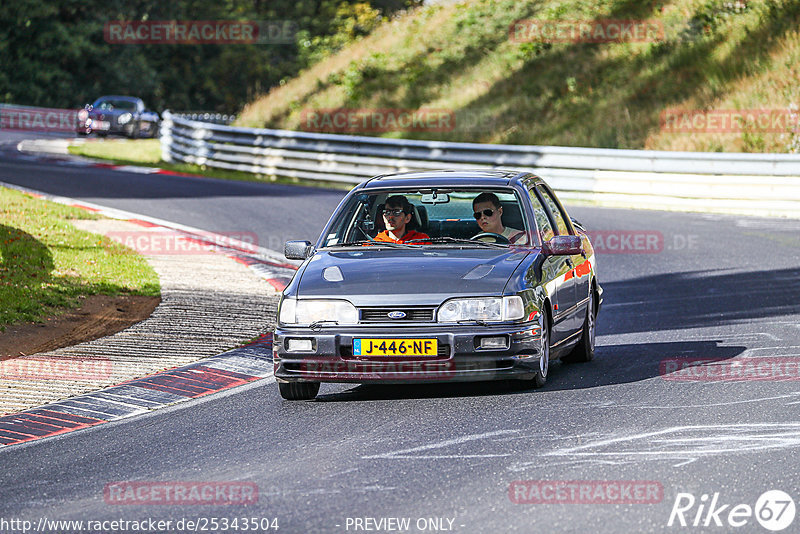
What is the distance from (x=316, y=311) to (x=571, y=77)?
2844 centimetres

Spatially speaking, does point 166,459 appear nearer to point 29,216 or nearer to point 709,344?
point 709,344

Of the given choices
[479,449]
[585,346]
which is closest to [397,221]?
[585,346]

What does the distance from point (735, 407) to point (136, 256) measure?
31.9ft

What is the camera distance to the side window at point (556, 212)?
10366 mm

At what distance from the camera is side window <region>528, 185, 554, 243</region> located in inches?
378

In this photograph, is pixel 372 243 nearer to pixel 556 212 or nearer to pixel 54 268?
pixel 556 212

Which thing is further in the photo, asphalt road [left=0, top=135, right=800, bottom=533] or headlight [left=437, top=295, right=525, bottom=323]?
headlight [left=437, top=295, right=525, bottom=323]

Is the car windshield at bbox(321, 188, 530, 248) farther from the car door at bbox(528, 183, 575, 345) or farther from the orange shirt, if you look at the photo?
the car door at bbox(528, 183, 575, 345)

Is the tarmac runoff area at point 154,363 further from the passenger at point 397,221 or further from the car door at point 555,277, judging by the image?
the car door at point 555,277

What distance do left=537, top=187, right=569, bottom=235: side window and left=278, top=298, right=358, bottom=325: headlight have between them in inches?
101

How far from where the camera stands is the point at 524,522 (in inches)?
225

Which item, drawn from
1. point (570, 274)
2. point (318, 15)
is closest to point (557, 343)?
point (570, 274)

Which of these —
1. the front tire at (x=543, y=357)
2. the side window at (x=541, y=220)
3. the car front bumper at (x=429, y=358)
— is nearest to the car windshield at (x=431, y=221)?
the side window at (x=541, y=220)

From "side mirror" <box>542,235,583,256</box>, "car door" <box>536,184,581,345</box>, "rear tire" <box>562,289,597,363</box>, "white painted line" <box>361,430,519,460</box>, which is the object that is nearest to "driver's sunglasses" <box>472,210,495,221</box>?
"side mirror" <box>542,235,583,256</box>
